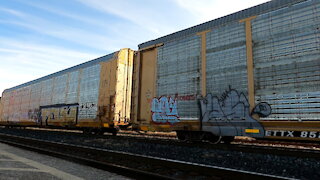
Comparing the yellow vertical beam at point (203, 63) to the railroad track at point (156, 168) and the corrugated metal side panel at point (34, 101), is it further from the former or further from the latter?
the corrugated metal side panel at point (34, 101)

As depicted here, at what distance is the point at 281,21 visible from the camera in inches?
239

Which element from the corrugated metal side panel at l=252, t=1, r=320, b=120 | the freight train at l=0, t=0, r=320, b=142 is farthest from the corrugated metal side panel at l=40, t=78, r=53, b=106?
the corrugated metal side panel at l=252, t=1, r=320, b=120

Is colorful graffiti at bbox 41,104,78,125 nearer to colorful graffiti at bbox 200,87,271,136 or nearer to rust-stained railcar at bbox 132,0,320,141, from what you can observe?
rust-stained railcar at bbox 132,0,320,141

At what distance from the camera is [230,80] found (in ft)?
22.4

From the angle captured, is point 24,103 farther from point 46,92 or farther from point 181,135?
point 181,135

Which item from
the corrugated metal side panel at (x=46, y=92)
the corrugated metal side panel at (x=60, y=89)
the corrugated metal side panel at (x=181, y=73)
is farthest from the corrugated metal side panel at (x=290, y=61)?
the corrugated metal side panel at (x=46, y=92)

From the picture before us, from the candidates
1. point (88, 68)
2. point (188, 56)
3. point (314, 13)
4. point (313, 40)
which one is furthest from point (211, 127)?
point (88, 68)

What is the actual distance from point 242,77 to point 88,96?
29.9 ft

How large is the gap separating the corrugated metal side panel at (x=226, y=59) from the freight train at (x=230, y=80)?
30 mm

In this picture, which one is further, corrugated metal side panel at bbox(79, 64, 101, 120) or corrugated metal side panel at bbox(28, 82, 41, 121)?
corrugated metal side panel at bbox(28, 82, 41, 121)

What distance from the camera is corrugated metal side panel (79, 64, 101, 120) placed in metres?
12.4

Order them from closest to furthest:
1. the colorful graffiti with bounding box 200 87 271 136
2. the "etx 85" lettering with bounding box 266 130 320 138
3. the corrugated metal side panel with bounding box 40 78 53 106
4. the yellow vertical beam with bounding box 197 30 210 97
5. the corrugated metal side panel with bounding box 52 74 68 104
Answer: the "etx 85" lettering with bounding box 266 130 320 138
the colorful graffiti with bounding box 200 87 271 136
the yellow vertical beam with bounding box 197 30 210 97
the corrugated metal side panel with bounding box 52 74 68 104
the corrugated metal side panel with bounding box 40 78 53 106

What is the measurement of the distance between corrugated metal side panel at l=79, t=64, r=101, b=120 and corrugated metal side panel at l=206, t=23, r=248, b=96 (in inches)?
286

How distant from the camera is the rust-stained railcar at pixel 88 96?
11.5 m
